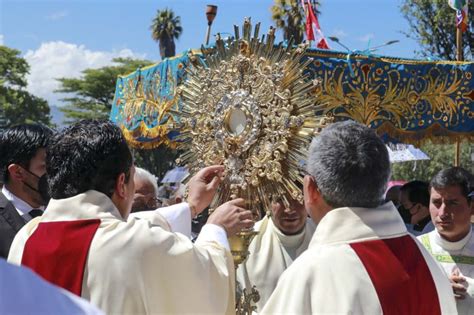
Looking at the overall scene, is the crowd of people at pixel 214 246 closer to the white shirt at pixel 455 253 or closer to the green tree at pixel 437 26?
the white shirt at pixel 455 253

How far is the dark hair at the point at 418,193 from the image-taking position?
19.8ft

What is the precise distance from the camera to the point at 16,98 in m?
32.4

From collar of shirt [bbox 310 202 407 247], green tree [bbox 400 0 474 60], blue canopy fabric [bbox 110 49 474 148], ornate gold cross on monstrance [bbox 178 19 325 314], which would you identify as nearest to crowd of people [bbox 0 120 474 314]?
collar of shirt [bbox 310 202 407 247]

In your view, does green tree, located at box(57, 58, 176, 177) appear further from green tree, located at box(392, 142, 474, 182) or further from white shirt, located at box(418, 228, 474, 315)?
white shirt, located at box(418, 228, 474, 315)

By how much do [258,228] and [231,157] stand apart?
3.15 ft

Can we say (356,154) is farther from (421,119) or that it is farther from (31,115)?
(31,115)

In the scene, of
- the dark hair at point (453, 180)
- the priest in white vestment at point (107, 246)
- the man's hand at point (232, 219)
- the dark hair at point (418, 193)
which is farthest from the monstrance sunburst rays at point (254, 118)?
the dark hair at point (418, 193)

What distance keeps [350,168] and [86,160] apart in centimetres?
89

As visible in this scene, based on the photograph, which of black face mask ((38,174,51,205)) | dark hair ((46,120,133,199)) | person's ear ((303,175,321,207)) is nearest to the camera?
person's ear ((303,175,321,207))

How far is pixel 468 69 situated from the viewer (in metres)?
5.81

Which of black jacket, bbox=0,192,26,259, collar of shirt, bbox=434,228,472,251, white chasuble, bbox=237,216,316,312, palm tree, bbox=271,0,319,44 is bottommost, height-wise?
white chasuble, bbox=237,216,316,312

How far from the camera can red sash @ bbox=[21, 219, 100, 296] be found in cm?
221

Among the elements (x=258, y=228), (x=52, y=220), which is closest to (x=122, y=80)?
(x=258, y=228)

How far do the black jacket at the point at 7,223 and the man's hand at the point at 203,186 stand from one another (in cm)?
77
